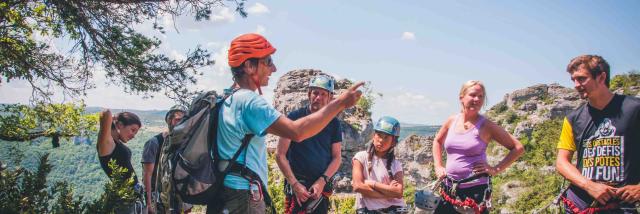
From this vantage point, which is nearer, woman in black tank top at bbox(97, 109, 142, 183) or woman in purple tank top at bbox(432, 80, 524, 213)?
woman in black tank top at bbox(97, 109, 142, 183)

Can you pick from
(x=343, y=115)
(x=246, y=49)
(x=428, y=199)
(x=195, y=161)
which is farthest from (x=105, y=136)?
(x=343, y=115)

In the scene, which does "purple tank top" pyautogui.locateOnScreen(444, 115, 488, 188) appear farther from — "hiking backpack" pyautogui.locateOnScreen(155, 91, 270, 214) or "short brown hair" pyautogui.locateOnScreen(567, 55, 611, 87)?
"hiking backpack" pyautogui.locateOnScreen(155, 91, 270, 214)

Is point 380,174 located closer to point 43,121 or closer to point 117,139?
A: point 117,139

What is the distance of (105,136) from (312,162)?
6.27 ft

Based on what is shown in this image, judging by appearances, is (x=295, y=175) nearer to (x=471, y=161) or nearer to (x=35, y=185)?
(x=471, y=161)

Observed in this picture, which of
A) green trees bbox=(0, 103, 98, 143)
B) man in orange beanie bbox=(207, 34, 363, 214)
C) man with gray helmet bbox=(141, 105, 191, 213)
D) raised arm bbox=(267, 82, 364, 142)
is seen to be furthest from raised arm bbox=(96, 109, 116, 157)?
green trees bbox=(0, 103, 98, 143)

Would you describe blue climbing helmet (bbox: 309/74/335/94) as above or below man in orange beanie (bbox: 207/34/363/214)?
above

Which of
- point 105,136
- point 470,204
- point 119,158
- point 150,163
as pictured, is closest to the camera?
point 105,136

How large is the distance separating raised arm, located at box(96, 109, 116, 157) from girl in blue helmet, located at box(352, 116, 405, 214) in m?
2.26

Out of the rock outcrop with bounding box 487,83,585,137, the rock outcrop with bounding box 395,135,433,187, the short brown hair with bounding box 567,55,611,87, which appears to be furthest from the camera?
the rock outcrop with bounding box 487,83,585,137

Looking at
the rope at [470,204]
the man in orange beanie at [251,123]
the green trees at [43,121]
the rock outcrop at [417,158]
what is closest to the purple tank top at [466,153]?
the rope at [470,204]

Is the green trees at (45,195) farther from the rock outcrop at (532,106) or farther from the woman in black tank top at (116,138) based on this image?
the rock outcrop at (532,106)

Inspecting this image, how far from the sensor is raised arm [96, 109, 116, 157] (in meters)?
3.02

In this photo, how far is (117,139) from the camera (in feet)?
13.1
